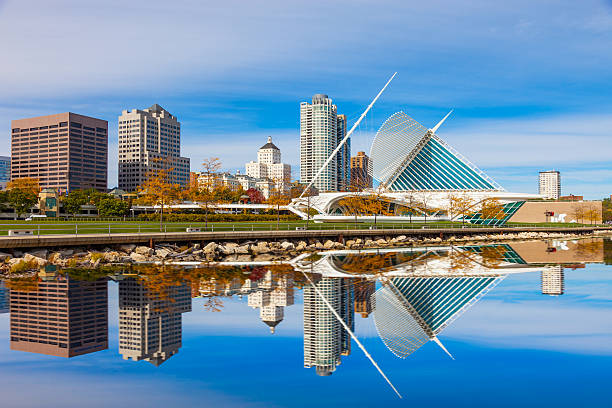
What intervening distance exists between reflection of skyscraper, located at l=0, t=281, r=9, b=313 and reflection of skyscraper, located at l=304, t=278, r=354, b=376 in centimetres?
798

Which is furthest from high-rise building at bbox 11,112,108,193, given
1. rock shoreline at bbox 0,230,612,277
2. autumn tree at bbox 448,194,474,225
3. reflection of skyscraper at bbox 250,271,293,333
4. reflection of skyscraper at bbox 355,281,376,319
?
reflection of skyscraper at bbox 355,281,376,319

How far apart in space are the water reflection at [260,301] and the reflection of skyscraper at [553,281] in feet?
0.14

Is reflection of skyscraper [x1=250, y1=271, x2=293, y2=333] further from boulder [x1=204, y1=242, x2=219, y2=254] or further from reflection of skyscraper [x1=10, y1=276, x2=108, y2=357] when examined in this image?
boulder [x1=204, y1=242, x2=219, y2=254]

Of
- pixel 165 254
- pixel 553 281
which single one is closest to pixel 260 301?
pixel 553 281

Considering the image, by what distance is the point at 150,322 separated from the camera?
11.7 meters

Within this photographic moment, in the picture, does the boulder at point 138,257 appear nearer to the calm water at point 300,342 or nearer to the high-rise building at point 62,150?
the calm water at point 300,342

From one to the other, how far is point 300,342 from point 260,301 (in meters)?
4.62

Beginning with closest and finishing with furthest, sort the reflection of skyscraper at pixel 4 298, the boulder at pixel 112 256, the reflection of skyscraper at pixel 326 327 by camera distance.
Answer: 1. the reflection of skyscraper at pixel 326 327
2. the reflection of skyscraper at pixel 4 298
3. the boulder at pixel 112 256

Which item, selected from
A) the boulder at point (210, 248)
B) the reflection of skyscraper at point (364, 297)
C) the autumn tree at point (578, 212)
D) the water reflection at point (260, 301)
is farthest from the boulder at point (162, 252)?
the autumn tree at point (578, 212)

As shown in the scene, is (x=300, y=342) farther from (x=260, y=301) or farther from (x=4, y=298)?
(x=4, y=298)

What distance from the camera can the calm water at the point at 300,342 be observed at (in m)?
7.50

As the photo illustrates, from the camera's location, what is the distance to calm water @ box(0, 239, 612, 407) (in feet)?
24.6

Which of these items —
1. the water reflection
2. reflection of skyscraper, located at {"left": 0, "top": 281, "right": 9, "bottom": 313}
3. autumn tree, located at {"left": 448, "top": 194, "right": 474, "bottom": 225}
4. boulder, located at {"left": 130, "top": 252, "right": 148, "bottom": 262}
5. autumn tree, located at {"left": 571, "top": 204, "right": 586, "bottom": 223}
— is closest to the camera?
the water reflection

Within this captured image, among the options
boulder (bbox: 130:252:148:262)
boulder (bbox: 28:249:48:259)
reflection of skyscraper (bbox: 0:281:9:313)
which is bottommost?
reflection of skyscraper (bbox: 0:281:9:313)
